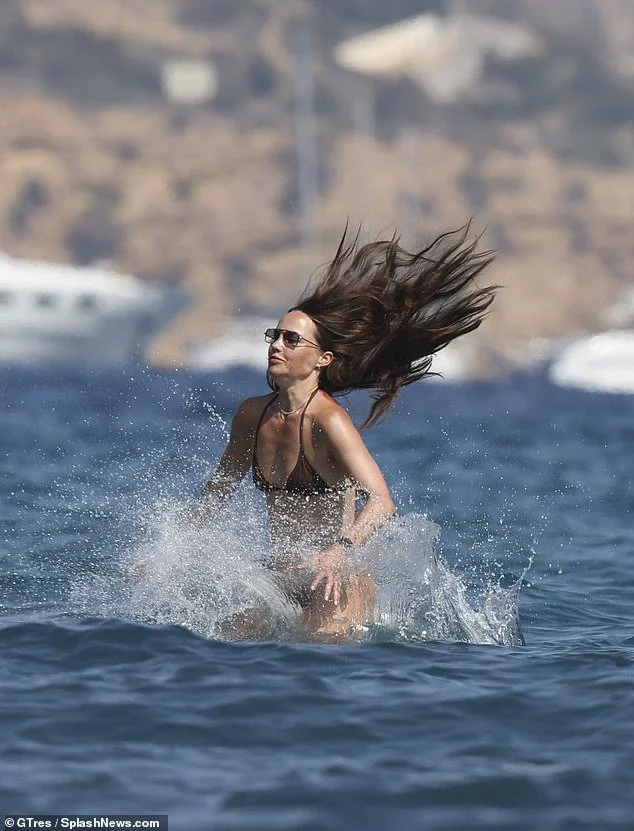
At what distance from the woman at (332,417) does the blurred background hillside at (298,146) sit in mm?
39997

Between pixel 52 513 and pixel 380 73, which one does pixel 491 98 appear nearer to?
pixel 380 73

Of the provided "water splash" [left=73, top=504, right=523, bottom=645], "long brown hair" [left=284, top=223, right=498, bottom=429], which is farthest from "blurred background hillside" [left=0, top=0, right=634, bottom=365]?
"water splash" [left=73, top=504, right=523, bottom=645]

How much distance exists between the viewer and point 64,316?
43.1 m

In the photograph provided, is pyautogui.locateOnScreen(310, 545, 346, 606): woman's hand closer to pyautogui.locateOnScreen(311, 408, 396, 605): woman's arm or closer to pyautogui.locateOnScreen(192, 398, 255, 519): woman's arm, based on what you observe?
pyautogui.locateOnScreen(311, 408, 396, 605): woman's arm

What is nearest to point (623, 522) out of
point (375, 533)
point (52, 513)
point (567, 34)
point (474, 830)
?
point (52, 513)

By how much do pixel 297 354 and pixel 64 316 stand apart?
37.2 meters

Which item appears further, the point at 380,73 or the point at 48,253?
the point at 380,73

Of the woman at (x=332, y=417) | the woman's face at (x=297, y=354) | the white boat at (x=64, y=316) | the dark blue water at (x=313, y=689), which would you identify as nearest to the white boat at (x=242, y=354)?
the white boat at (x=64, y=316)

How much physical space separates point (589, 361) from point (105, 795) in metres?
38.9

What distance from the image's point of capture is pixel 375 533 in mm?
6422

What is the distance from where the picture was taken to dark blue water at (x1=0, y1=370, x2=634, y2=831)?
457 centimetres

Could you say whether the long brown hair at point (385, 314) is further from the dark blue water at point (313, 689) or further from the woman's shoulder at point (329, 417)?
the dark blue water at point (313, 689)

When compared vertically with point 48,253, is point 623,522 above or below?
below

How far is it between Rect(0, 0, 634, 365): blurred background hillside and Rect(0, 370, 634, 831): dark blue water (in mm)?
38304
